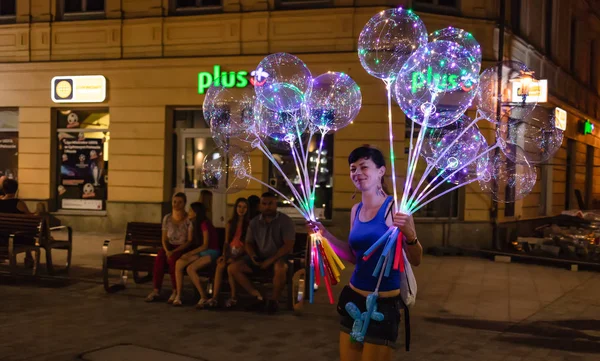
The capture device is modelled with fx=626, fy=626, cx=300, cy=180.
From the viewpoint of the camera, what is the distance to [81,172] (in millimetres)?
15836

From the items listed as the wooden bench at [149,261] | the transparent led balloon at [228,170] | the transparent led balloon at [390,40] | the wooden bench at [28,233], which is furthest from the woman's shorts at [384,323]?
the wooden bench at [28,233]

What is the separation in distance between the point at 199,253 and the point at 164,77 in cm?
768

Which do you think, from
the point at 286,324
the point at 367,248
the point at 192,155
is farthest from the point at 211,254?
the point at 192,155

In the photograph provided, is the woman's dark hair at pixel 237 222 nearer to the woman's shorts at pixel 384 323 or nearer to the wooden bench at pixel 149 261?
the wooden bench at pixel 149 261

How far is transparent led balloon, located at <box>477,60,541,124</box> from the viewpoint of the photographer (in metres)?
5.93

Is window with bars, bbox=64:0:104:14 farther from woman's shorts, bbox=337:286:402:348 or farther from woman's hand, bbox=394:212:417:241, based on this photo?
woman's hand, bbox=394:212:417:241

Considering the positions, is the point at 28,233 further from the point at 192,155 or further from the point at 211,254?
the point at 192,155

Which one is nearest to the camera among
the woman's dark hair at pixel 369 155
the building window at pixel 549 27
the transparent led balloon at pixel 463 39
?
the woman's dark hair at pixel 369 155

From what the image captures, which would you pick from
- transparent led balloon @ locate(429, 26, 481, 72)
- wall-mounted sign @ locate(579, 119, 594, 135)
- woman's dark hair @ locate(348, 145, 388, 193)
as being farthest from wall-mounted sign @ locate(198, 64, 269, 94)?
wall-mounted sign @ locate(579, 119, 594, 135)

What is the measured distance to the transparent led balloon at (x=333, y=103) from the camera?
5.72m

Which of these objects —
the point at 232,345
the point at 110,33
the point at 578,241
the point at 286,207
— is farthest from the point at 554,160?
the point at 232,345

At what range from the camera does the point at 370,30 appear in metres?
5.17

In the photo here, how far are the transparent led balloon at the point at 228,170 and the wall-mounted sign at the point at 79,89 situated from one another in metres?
8.73

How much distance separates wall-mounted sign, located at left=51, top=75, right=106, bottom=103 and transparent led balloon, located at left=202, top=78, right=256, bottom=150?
8.97 m
